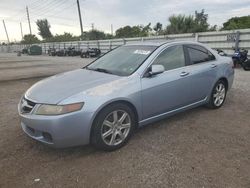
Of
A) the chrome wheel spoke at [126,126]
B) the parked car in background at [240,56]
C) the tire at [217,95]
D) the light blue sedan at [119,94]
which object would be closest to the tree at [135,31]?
the parked car in background at [240,56]

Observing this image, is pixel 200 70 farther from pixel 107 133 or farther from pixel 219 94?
pixel 107 133

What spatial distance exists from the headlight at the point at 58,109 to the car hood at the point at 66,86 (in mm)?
67

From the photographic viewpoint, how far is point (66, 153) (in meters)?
3.28

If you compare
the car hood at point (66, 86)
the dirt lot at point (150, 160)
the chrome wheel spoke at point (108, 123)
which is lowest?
the dirt lot at point (150, 160)

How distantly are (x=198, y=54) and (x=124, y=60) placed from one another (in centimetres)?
156

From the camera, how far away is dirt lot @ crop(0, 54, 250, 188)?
264cm

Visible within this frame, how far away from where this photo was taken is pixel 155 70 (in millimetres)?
3484

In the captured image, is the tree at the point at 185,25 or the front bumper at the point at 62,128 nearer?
the front bumper at the point at 62,128

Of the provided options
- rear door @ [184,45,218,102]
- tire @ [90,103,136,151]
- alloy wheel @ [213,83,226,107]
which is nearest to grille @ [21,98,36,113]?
tire @ [90,103,136,151]

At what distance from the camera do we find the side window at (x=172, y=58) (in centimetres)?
386

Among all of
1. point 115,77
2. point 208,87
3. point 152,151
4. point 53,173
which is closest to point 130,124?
point 152,151

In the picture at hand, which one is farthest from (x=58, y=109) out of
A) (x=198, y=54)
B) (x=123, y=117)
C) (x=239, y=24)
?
(x=239, y=24)

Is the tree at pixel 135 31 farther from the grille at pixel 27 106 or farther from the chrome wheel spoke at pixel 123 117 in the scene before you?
the grille at pixel 27 106

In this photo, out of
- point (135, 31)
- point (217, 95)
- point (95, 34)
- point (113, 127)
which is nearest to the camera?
point (113, 127)
